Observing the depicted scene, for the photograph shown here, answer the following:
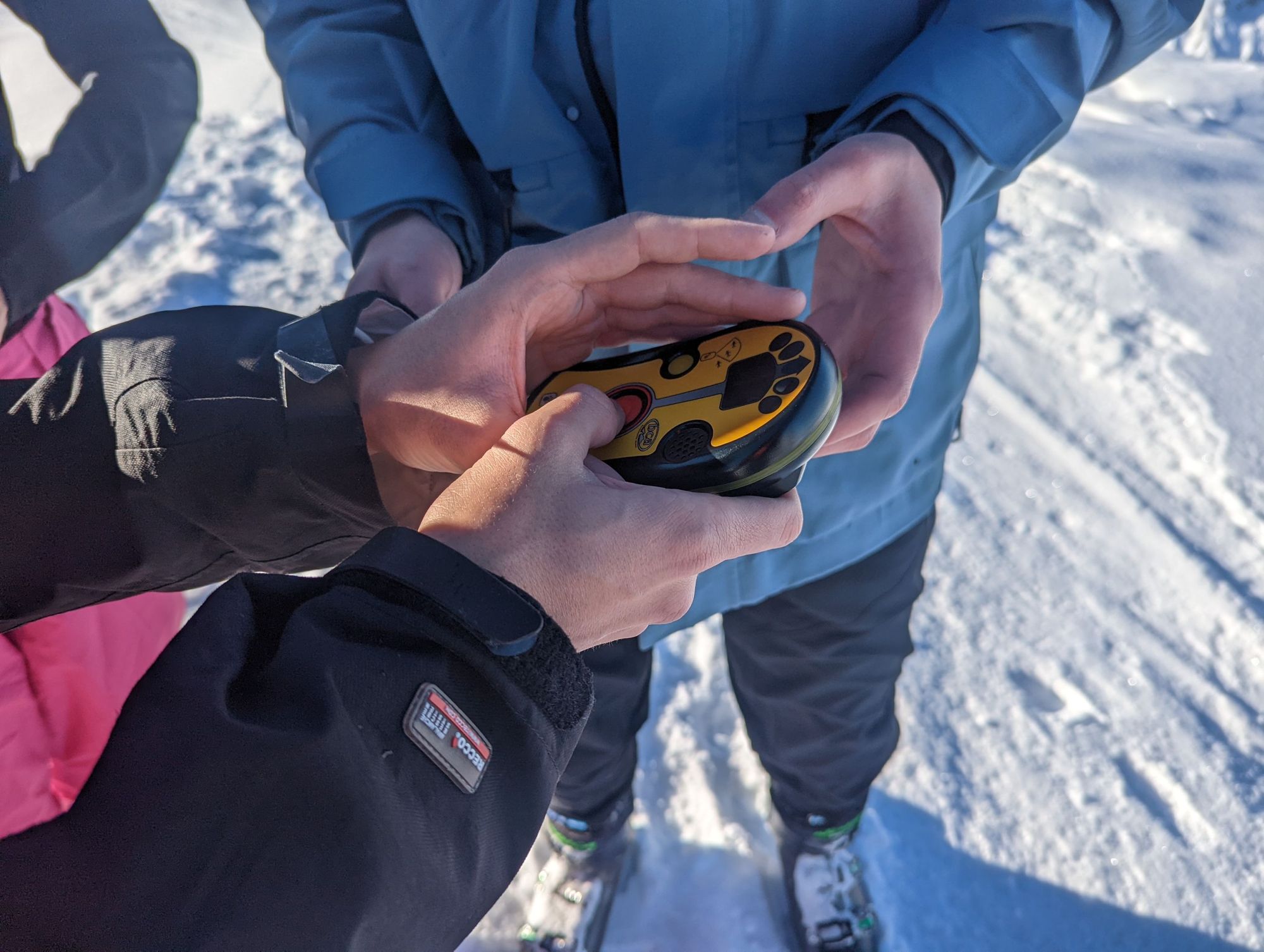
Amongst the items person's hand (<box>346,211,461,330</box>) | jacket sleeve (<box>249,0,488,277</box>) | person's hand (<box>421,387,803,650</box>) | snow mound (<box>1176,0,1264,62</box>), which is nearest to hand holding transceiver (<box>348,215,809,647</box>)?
person's hand (<box>421,387,803,650</box>)

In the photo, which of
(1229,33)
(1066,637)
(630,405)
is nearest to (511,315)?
(630,405)

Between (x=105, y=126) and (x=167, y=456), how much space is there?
790mm

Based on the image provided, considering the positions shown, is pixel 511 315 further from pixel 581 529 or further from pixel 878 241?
pixel 878 241

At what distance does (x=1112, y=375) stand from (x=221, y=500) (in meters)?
1.83

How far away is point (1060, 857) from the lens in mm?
1280

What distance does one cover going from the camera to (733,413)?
72 cm

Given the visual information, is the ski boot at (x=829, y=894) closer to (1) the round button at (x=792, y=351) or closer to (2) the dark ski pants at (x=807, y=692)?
(2) the dark ski pants at (x=807, y=692)

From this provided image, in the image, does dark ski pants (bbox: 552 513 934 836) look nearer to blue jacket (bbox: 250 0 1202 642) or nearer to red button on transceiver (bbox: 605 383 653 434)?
blue jacket (bbox: 250 0 1202 642)

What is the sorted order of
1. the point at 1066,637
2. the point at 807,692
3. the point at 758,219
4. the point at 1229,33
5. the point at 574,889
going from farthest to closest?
1. the point at 1229,33
2. the point at 1066,637
3. the point at 574,889
4. the point at 807,692
5. the point at 758,219

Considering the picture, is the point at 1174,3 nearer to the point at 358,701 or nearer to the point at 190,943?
the point at 358,701

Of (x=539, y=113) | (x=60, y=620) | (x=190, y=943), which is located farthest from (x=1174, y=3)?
(x=60, y=620)

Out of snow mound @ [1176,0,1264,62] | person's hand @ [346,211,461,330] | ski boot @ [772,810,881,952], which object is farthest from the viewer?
snow mound @ [1176,0,1264,62]

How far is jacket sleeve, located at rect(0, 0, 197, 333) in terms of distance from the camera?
1.18 metres

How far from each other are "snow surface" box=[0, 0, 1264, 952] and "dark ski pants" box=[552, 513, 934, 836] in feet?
0.55
